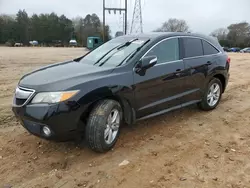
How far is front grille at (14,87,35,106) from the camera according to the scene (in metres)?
3.18

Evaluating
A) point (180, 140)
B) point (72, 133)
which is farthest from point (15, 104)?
point (180, 140)

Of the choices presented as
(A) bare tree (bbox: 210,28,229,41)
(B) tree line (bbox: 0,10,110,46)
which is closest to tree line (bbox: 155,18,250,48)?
(A) bare tree (bbox: 210,28,229,41)

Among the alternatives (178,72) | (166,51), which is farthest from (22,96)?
(178,72)

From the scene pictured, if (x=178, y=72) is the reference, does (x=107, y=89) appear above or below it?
below

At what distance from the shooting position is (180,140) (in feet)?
13.2

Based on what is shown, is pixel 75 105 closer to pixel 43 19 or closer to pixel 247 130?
pixel 247 130

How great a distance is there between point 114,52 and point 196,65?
5.35 ft

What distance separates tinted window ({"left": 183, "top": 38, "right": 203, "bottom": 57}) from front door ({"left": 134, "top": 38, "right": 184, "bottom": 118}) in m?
0.27

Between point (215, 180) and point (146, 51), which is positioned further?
point (146, 51)

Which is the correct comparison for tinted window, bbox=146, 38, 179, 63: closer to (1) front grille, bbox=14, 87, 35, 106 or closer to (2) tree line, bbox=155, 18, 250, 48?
(1) front grille, bbox=14, 87, 35, 106

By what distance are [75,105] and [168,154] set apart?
148 cm

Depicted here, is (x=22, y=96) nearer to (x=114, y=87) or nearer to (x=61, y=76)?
(x=61, y=76)

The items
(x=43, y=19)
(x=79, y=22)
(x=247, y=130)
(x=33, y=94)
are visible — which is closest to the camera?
(x=33, y=94)

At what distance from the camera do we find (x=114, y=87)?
11.5ft
